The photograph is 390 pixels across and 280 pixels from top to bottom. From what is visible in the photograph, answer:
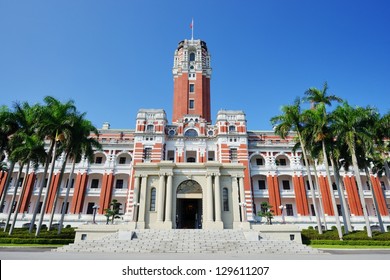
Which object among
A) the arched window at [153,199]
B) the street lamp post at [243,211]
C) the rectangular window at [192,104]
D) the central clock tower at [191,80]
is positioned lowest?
the street lamp post at [243,211]

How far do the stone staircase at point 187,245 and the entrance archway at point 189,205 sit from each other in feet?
22.9

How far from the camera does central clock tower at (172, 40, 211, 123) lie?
56812 mm

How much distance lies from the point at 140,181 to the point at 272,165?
87.4 feet

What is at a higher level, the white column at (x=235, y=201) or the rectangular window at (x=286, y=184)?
the rectangular window at (x=286, y=184)

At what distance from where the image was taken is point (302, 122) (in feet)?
107

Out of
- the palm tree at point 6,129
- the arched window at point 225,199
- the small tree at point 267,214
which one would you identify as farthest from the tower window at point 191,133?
the palm tree at point 6,129

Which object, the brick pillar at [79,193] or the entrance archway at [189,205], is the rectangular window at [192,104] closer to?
the brick pillar at [79,193]

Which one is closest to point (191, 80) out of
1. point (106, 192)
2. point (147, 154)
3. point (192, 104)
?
point (192, 104)

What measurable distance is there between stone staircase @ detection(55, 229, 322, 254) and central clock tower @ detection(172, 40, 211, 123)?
32.7 metres

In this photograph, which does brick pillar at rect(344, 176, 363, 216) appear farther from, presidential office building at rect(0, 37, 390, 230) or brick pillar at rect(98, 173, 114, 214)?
brick pillar at rect(98, 173, 114, 214)

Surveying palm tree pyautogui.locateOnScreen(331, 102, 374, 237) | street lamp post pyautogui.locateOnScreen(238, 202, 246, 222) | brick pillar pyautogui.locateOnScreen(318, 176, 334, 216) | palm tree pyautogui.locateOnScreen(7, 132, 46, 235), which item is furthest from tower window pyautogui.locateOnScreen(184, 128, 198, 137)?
palm tree pyautogui.locateOnScreen(7, 132, 46, 235)

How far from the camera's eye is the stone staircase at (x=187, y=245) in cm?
1939
